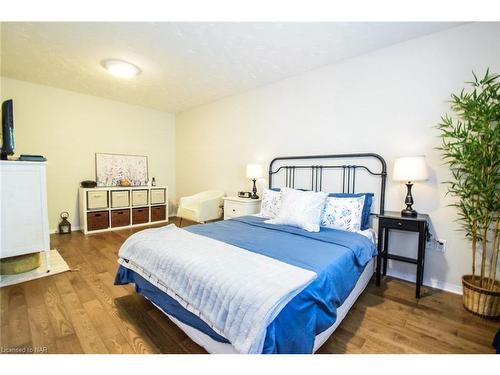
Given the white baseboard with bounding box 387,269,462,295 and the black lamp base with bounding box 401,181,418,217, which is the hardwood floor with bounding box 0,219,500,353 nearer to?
the white baseboard with bounding box 387,269,462,295

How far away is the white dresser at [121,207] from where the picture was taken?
3939 millimetres

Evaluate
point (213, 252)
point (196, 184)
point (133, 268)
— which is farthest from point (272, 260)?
point (196, 184)

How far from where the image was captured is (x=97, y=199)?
13.1 feet

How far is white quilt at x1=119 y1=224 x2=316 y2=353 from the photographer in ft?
3.37

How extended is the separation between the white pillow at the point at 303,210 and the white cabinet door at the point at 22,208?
2338mm

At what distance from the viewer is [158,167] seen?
5.25 m

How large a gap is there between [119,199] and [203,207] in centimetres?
166

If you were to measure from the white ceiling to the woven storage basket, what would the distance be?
90.1 inches

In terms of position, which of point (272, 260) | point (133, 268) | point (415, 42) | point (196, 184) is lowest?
point (133, 268)

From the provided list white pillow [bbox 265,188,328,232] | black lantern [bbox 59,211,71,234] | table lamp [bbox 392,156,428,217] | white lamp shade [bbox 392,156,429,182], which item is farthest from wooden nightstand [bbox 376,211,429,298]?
black lantern [bbox 59,211,71,234]

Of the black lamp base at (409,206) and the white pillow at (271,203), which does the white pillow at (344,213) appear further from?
the white pillow at (271,203)

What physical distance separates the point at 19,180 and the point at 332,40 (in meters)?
3.34

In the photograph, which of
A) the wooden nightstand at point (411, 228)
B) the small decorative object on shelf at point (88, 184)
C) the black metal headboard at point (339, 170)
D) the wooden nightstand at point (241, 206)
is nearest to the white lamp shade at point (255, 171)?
the black metal headboard at point (339, 170)

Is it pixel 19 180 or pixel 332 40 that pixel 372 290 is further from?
pixel 19 180
